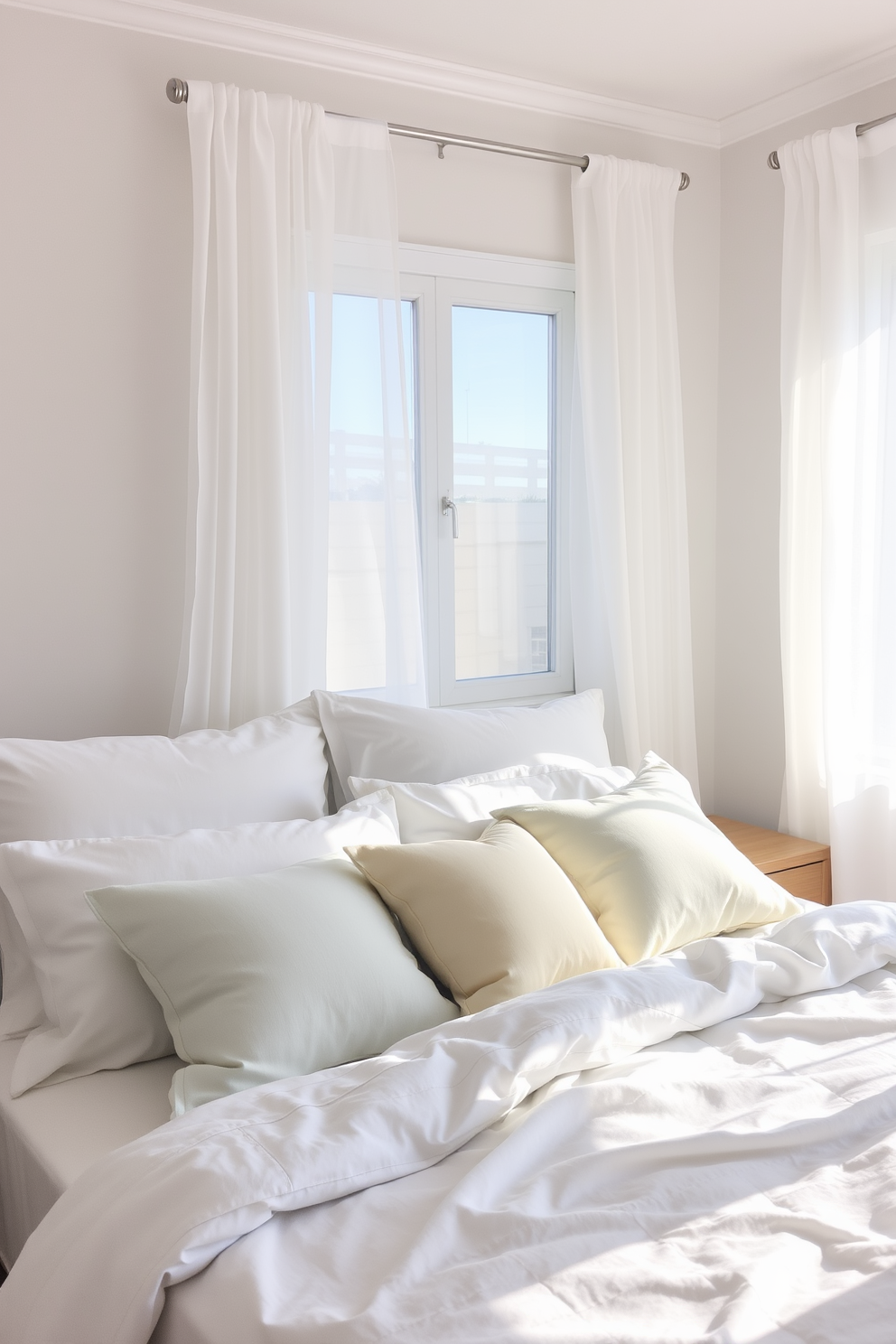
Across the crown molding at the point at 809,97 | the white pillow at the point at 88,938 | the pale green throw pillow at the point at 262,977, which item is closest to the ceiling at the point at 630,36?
the crown molding at the point at 809,97

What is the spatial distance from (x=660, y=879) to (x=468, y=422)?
5.33ft

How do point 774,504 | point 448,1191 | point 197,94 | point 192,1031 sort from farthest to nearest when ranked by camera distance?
point 774,504, point 197,94, point 192,1031, point 448,1191

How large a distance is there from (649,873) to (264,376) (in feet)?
4.85

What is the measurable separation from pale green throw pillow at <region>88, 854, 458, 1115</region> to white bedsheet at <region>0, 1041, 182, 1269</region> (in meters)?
0.10

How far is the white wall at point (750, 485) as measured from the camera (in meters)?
3.49

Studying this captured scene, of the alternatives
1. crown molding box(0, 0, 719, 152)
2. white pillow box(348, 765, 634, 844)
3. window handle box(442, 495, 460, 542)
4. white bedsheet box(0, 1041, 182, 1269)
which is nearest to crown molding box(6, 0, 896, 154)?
crown molding box(0, 0, 719, 152)

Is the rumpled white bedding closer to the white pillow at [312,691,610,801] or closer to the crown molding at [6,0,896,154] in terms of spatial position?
the white pillow at [312,691,610,801]

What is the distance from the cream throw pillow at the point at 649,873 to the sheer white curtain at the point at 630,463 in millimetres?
1009

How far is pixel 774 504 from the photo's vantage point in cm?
353

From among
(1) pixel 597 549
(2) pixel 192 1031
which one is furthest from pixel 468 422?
(2) pixel 192 1031

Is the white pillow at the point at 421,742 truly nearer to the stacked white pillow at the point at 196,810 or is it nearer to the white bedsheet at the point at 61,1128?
the stacked white pillow at the point at 196,810

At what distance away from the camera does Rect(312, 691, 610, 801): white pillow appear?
2615mm

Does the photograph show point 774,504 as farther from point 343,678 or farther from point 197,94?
point 197,94

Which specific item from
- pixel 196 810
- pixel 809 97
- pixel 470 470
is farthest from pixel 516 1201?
pixel 809 97
